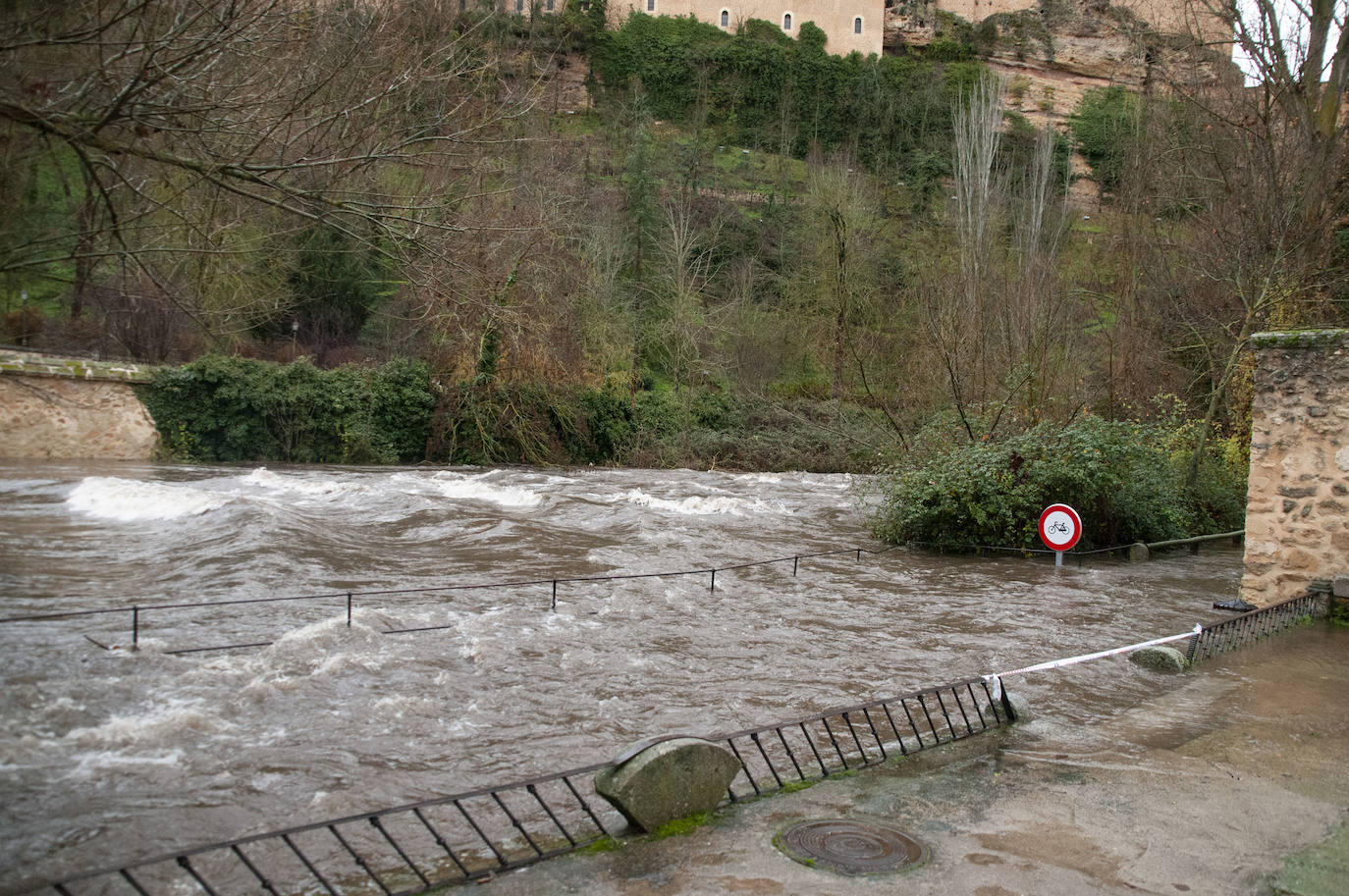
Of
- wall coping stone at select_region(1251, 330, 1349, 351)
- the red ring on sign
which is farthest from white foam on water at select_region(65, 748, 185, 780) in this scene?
the red ring on sign

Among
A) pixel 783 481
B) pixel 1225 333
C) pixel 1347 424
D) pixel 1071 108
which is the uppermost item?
pixel 1071 108

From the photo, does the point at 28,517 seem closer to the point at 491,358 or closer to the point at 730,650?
the point at 730,650

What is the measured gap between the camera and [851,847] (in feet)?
14.7

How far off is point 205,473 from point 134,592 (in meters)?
15.0

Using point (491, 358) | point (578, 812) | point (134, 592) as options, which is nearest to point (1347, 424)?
point (578, 812)

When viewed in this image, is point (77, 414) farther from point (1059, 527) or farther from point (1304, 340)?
point (1304, 340)

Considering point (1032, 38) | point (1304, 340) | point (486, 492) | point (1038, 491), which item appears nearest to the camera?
point (1304, 340)

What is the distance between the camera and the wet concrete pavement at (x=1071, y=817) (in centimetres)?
411

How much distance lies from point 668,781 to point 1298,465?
341 inches

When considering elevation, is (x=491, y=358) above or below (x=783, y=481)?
above

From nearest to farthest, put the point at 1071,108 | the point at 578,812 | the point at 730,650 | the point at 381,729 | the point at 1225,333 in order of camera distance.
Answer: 1. the point at 578,812
2. the point at 381,729
3. the point at 730,650
4. the point at 1225,333
5. the point at 1071,108

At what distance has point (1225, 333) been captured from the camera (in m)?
19.1

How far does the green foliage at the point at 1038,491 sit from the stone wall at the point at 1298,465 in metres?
4.78

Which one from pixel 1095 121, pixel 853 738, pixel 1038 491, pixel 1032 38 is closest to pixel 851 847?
pixel 853 738
